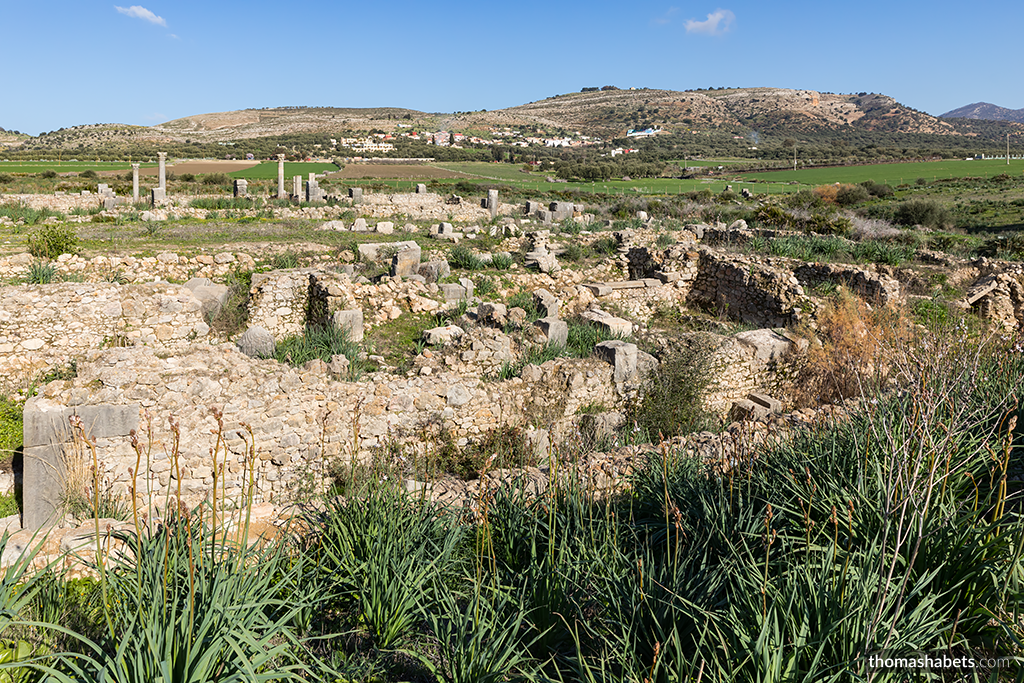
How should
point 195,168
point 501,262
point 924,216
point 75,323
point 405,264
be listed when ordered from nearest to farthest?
point 75,323
point 405,264
point 501,262
point 924,216
point 195,168

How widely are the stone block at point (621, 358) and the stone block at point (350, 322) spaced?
4707mm

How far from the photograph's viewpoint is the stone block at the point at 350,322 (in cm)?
1109

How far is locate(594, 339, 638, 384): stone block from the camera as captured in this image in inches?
384

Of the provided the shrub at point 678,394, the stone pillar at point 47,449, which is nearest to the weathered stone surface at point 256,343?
the stone pillar at point 47,449

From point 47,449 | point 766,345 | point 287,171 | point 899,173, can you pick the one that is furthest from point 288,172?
point 899,173

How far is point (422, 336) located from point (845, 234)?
822 inches

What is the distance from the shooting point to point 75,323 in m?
10.2

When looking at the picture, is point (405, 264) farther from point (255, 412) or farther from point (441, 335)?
point (255, 412)

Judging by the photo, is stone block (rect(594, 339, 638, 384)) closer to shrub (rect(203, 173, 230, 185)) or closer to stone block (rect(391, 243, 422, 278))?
stone block (rect(391, 243, 422, 278))

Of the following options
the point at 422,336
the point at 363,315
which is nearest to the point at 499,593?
the point at 422,336

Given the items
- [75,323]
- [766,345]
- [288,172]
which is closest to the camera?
[75,323]

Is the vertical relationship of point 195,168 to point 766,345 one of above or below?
above

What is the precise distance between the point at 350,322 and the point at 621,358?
5.23m

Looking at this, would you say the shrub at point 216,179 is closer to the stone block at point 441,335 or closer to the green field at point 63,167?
the green field at point 63,167
